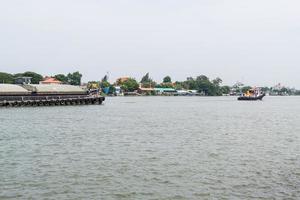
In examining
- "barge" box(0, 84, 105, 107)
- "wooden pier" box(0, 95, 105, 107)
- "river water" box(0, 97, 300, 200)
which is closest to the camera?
"river water" box(0, 97, 300, 200)

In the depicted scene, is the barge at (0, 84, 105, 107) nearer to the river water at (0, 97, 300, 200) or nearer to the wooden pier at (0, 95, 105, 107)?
the wooden pier at (0, 95, 105, 107)

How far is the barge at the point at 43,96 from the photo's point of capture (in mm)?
97250

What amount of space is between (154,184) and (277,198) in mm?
5547

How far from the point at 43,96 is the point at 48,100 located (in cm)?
370

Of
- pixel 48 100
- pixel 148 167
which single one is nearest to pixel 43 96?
pixel 48 100

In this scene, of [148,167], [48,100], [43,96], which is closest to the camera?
[148,167]

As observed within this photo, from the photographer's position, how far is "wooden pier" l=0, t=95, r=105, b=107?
96.4m

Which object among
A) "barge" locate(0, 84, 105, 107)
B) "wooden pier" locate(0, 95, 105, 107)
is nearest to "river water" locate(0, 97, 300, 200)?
"wooden pier" locate(0, 95, 105, 107)

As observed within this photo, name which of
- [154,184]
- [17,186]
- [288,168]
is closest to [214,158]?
[288,168]

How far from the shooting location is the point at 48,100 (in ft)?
337

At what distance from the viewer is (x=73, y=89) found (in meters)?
117

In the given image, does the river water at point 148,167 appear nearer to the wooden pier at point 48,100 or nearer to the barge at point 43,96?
the wooden pier at point 48,100

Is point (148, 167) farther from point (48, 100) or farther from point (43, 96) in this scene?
point (43, 96)

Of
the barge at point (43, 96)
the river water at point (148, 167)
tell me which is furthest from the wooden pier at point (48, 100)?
the river water at point (148, 167)
